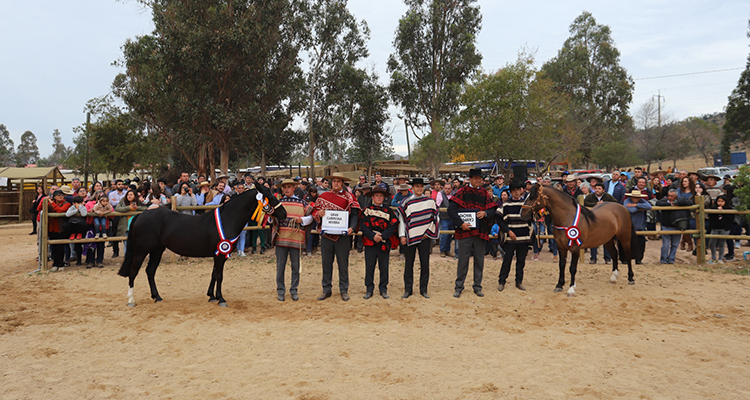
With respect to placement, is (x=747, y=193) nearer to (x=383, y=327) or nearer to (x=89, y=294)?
(x=383, y=327)

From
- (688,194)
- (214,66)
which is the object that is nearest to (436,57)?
(214,66)

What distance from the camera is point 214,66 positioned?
2034 cm

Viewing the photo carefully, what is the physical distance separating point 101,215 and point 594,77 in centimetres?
4657

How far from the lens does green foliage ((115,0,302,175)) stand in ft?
66.4

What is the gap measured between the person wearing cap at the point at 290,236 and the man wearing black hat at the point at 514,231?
3.30 meters

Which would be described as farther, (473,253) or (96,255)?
(96,255)

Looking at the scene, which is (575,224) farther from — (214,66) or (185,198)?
(214,66)

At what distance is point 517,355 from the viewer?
4422 mm

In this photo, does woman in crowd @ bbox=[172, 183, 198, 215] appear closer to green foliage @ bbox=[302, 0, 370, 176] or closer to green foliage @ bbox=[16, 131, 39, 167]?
green foliage @ bbox=[302, 0, 370, 176]

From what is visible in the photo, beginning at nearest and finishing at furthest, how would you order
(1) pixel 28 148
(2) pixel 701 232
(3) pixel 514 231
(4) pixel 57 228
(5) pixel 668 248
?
(3) pixel 514 231 → (4) pixel 57 228 → (2) pixel 701 232 → (5) pixel 668 248 → (1) pixel 28 148

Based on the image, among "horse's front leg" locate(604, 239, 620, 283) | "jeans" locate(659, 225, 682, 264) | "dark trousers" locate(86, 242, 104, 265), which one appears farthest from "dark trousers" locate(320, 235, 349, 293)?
"jeans" locate(659, 225, 682, 264)

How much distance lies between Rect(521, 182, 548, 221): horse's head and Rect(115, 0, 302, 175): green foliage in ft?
58.2

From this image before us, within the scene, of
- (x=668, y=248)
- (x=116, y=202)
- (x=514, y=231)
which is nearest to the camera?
(x=514, y=231)

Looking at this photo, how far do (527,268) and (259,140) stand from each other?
22957 millimetres
